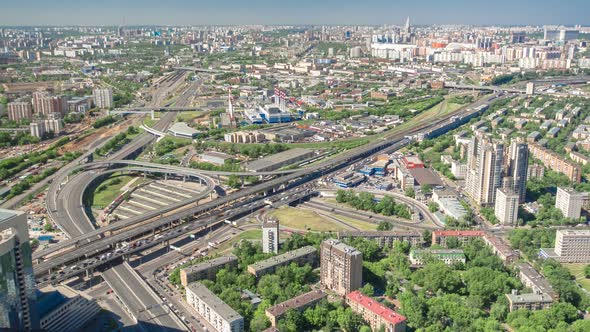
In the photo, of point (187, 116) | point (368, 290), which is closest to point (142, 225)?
point (368, 290)

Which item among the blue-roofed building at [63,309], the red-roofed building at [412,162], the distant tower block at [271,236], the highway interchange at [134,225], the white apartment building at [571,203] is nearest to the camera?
the blue-roofed building at [63,309]

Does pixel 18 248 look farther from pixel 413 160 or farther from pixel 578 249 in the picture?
pixel 413 160

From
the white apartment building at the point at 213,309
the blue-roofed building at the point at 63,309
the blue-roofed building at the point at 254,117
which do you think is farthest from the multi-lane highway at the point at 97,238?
the blue-roofed building at the point at 254,117

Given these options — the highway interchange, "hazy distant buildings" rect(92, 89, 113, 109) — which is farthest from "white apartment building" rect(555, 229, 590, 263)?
"hazy distant buildings" rect(92, 89, 113, 109)

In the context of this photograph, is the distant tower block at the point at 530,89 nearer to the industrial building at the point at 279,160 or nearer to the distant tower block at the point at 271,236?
the industrial building at the point at 279,160

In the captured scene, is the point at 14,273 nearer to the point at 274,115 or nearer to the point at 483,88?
the point at 274,115

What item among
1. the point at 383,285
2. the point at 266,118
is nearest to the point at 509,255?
the point at 383,285
